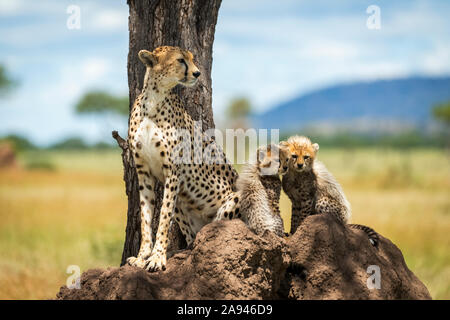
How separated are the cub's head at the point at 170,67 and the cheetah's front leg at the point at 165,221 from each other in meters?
0.66

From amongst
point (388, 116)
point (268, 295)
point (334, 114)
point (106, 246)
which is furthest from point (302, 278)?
point (334, 114)

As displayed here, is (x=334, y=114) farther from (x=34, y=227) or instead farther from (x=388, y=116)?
(x=34, y=227)

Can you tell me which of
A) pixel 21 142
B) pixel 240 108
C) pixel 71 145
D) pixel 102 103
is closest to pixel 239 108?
pixel 240 108

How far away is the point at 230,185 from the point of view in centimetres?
413

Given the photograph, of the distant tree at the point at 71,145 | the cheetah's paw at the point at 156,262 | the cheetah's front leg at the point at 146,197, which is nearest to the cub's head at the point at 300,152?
the cheetah's front leg at the point at 146,197

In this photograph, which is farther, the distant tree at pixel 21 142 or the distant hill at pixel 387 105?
the distant hill at pixel 387 105

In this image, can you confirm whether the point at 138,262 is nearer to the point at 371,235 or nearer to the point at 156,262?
the point at 156,262

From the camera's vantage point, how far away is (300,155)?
12.7 feet

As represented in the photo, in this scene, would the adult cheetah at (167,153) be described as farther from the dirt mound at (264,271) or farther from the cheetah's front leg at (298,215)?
the cheetah's front leg at (298,215)

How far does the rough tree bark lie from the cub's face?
855 millimetres

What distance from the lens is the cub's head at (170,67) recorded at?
3.65m

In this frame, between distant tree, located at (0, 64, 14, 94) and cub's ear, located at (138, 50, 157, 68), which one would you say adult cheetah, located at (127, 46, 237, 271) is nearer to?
cub's ear, located at (138, 50, 157, 68)

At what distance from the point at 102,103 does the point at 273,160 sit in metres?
31.7

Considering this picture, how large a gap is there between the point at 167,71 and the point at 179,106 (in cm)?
32
